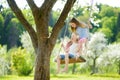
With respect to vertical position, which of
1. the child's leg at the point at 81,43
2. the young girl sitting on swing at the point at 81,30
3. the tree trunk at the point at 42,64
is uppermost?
the young girl sitting on swing at the point at 81,30

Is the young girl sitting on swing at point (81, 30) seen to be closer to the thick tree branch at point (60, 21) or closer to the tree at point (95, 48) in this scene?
the thick tree branch at point (60, 21)

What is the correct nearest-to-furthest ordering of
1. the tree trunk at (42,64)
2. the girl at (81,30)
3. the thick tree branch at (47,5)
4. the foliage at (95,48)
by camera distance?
the girl at (81,30) → the thick tree branch at (47,5) → the tree trunk at (42,64) → the foliage at (95,48)

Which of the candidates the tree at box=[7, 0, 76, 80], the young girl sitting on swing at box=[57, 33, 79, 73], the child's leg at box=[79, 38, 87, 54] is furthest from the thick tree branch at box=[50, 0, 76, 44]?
the child's leg at box=[79, 38, 87, 54]

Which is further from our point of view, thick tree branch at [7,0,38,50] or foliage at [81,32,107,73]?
foliage at [81,32,107,73]

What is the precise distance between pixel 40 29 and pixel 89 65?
49.6m

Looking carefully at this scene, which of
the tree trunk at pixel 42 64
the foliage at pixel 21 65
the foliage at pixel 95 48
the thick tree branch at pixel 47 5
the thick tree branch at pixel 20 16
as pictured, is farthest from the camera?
the foliage at pixel 95 48

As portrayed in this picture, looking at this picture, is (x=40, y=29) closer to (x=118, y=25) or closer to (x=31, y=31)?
(x=31, y=31)

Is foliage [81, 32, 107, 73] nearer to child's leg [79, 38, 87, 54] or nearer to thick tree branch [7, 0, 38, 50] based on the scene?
thick tree branch [7, 0, 38, 50]

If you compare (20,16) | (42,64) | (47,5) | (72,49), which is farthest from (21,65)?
(72,49)

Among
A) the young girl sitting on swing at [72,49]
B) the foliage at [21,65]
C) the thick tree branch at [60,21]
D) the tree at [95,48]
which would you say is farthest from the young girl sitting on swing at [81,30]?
the tree at [95,48]

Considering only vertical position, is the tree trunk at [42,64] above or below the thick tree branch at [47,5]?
below

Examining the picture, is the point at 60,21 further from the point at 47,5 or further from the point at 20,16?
the point at 20,16

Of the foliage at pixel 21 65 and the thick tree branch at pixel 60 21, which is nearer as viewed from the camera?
the thick tree branch at pixel 60 21

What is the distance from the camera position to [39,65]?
1089 cm
